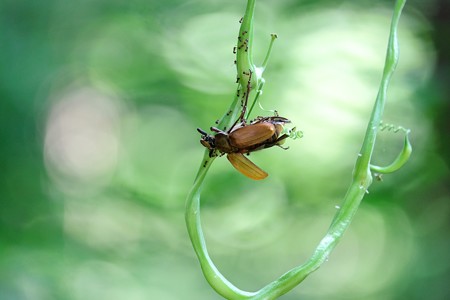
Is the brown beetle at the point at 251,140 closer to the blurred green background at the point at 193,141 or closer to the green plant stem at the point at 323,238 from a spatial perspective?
the green plant stem at the point at 323,238

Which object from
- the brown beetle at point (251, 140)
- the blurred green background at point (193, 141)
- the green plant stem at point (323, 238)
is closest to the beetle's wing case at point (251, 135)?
the brown beetle at point (251, 140)

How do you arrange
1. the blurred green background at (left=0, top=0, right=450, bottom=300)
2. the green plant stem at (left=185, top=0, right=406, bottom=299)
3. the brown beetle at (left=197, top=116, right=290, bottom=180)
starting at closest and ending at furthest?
the green plant stem at (left=185, top=0, right=406, bottom=299), the brown beetle at (left=197, top=116, right=290, bottom=180), the blurred green background at (left=0, top=0, right=450, bottom=300)

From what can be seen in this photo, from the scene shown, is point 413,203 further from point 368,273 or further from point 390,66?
point 390,66

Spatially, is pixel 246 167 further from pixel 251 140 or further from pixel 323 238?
pixel 323 238

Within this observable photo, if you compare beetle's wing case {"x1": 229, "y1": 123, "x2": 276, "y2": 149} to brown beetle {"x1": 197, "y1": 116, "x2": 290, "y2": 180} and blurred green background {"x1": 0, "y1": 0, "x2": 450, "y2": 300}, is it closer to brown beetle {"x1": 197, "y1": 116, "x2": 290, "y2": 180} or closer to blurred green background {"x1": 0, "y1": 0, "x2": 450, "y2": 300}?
brown beetle {"x1": 197, "y1": 116, "x2": 290, "y2": 180}

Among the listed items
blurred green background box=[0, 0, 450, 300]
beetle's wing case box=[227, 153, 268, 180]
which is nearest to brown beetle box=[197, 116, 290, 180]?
beetle's wing case box=[227, 153, 268, 180]
